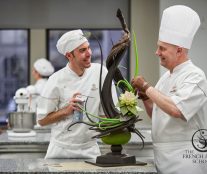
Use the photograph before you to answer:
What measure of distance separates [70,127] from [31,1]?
4545mm

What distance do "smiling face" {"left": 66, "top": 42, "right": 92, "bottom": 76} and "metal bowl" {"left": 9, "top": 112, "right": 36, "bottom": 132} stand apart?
134 cm

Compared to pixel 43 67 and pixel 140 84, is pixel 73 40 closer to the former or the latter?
pixel 140 84

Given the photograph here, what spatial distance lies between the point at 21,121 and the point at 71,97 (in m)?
1.39

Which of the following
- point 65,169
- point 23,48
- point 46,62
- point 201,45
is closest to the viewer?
point 65,169

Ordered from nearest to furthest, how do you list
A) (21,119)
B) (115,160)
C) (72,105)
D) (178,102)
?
1. (178,102)
2. (115,160)
3. (72,105)
4. (21,119)

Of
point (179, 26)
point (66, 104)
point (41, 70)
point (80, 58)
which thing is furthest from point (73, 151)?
point (41, 70)

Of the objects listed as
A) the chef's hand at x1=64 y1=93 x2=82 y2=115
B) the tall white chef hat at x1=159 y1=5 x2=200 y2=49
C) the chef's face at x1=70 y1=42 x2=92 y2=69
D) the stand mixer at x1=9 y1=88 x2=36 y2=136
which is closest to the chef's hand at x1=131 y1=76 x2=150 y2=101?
the tall white chef hat at x1=159 y1=5 x2=200 y2=49

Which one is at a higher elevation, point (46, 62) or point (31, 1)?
point (31, 1)

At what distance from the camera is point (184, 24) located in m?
2.65

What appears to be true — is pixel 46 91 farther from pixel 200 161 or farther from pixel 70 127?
pixel 200 161

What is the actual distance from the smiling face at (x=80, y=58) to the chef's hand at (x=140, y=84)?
1.89ft

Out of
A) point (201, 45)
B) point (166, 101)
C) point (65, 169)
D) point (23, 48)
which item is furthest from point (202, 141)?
point (23, 48)

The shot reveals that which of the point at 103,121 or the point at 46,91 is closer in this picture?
the point at 103,121

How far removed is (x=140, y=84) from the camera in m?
2.60
